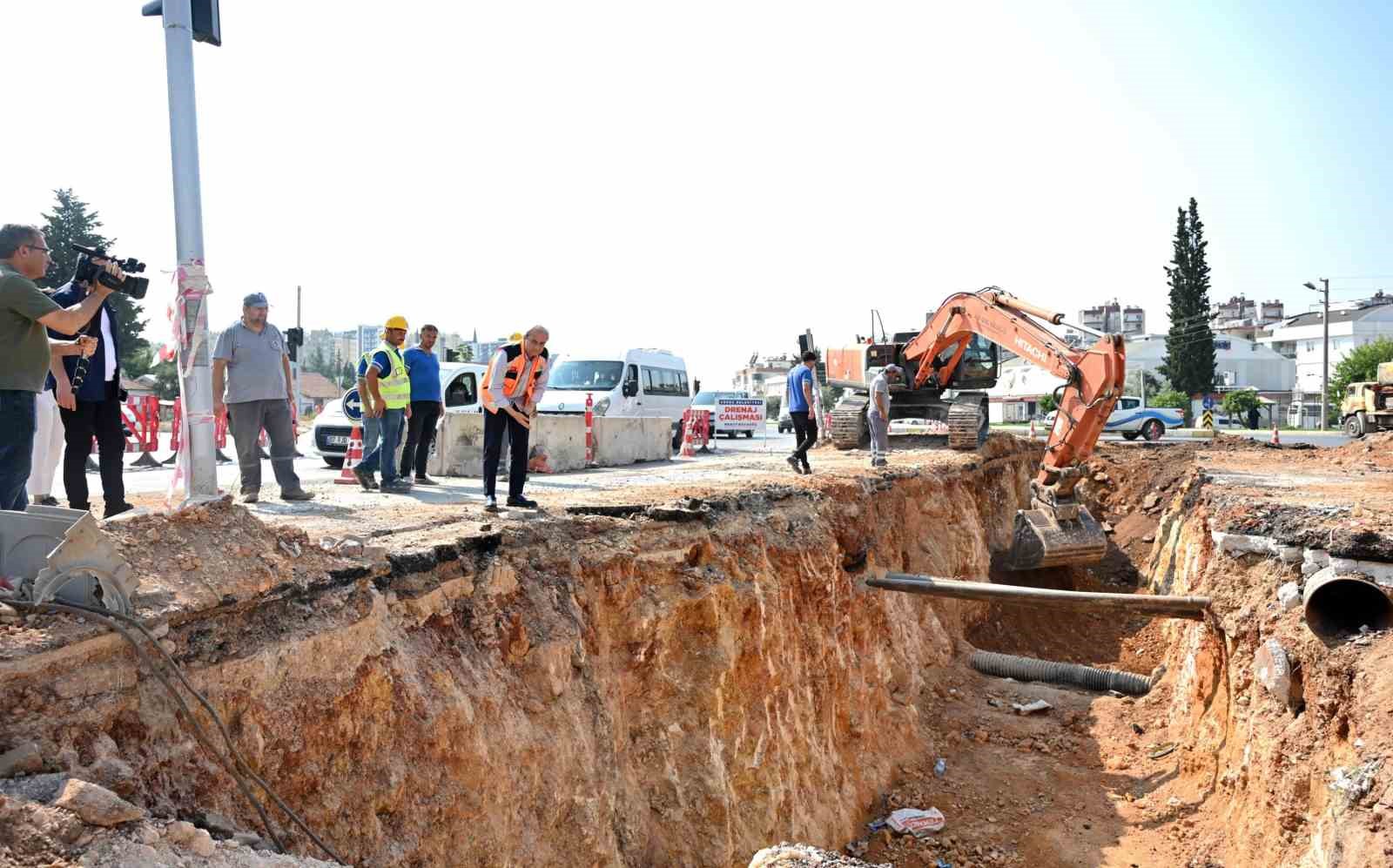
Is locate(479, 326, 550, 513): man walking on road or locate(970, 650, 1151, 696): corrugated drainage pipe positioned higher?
locate(479, 326, 550, 513): man walking on road

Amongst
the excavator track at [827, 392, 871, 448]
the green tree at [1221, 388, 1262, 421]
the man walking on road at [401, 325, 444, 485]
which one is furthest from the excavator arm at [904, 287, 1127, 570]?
the green tree at [1221, 388, 1262, 421]

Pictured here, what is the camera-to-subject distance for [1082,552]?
1195 centimetres

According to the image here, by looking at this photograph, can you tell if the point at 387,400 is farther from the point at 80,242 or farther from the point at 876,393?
the point at 80,242

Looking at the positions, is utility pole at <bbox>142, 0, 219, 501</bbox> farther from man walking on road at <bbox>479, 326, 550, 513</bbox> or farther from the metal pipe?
the metal pipe

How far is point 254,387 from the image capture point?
6.93 m

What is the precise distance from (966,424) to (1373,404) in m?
18.4

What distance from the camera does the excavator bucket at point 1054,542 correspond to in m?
12.0

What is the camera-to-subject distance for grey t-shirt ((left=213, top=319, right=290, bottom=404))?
22.6ft

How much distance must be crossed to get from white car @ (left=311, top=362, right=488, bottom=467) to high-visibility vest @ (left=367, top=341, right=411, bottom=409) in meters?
2.78

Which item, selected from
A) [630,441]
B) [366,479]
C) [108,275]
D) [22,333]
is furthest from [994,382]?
[22,333]

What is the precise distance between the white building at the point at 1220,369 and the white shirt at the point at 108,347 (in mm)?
59769

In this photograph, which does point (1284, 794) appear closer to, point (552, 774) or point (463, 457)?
point (552, 774)

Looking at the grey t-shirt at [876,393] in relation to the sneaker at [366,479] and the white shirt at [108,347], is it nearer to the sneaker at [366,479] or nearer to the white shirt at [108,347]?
the sneaker at [366,479]

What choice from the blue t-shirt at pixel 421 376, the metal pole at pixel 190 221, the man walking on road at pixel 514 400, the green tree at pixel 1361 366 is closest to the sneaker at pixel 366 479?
the blue t-shirt at pixel 421 376
